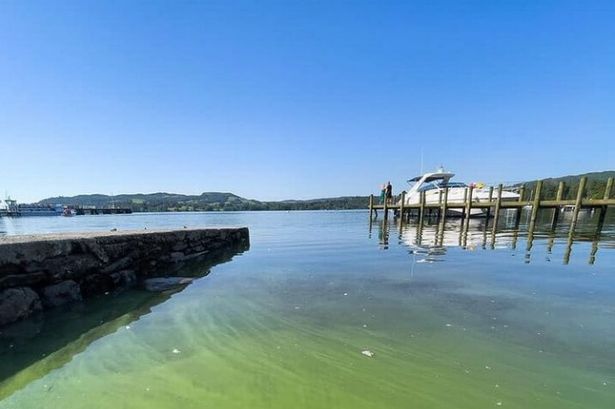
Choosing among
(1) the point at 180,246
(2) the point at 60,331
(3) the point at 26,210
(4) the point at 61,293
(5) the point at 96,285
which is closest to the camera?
(2) the point at 60,331

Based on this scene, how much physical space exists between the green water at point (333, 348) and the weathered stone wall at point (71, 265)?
43 cm

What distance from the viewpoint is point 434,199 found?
101 feet

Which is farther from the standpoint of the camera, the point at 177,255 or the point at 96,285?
the point at 177,255

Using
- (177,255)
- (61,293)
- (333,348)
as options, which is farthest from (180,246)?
(333,348)

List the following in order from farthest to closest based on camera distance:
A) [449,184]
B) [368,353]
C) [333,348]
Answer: [449,184] → [333,348] → [368,353]

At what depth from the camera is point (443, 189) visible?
88.3 feet

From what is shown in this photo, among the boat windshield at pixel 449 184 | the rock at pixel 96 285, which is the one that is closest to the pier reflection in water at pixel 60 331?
the rock at pixel 96 285

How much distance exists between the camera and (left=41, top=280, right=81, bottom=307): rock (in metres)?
4.50

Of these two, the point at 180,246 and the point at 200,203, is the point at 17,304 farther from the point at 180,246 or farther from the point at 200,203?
the point at 200,203

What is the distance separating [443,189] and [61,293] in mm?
26772

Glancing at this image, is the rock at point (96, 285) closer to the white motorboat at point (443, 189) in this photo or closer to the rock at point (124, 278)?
the rock at point (124, 278)

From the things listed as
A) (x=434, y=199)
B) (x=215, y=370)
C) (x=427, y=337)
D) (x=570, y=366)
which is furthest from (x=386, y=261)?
(x=434, y=199)

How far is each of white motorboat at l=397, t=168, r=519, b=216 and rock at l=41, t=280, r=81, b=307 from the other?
2603 cm

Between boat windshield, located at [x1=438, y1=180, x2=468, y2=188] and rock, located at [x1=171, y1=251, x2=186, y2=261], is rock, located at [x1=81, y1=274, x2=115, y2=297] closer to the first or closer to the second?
rock, located at [x1=171, y1=251, x2=186, y2=261]
